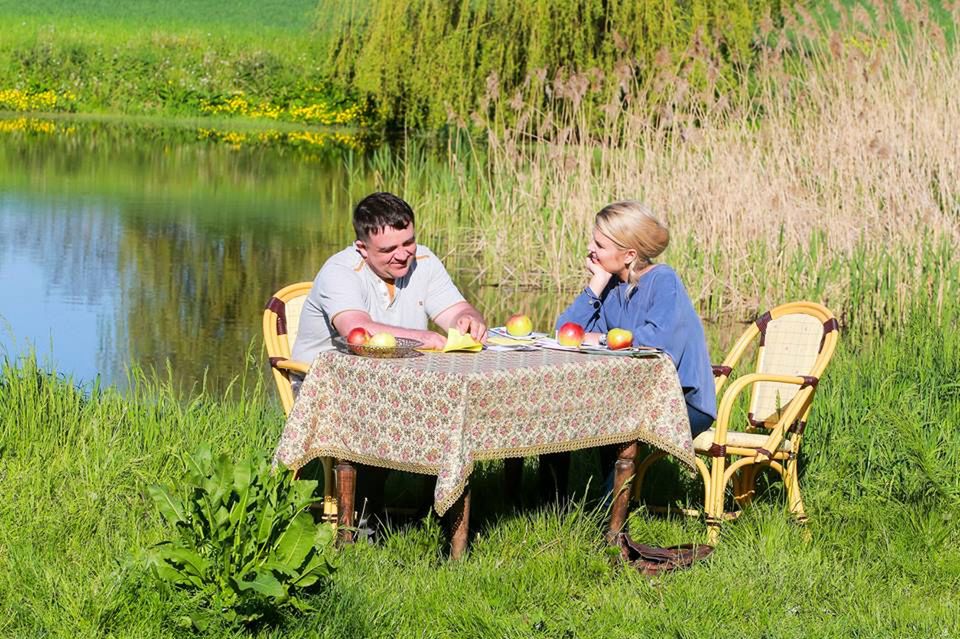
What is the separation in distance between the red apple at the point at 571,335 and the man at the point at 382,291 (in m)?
0.28

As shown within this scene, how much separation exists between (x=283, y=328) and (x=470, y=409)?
1473mm

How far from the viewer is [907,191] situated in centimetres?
1001

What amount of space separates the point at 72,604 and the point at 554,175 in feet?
28.4

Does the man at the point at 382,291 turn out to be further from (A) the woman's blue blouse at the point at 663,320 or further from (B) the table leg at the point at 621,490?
(B) the table leg at the point at 621,490

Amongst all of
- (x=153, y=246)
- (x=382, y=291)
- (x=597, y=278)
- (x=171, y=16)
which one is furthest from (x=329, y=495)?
(x=171, y=16)

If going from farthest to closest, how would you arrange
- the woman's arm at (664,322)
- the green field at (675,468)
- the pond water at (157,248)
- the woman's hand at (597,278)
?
the pond water at (157,248) → the woman's hand at (597,278) → the woman's arm at (664,322) → the green field at (675,468)

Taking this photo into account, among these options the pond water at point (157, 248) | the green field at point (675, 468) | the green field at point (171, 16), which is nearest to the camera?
the green field at point (675, 468)

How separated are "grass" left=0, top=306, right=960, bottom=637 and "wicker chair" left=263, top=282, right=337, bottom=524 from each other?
0.30 meters

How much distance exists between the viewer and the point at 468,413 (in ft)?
15.2

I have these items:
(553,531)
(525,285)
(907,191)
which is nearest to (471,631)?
(553,531)

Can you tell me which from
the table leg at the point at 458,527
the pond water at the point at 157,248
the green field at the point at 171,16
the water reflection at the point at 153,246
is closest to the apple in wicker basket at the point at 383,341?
the table leg at the point at 458,527

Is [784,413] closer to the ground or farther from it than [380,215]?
closer to the ground

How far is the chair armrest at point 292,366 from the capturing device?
5.40 meters

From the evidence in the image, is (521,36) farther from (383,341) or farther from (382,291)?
(383,341)
